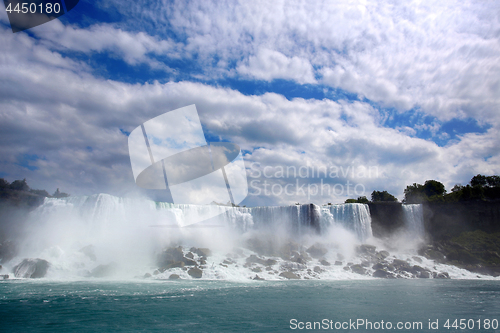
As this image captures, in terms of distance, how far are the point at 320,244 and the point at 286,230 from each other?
18.0 feet

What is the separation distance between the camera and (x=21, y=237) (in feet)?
93.1

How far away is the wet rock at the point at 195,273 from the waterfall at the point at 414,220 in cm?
3261

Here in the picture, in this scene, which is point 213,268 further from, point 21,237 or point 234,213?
point 21,237

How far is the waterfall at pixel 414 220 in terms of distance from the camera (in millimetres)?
40938

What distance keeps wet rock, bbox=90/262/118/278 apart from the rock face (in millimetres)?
3648

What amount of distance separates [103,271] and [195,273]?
8.17 meters

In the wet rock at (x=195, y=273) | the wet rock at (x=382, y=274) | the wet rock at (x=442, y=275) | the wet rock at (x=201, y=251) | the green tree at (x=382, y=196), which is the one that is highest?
the green tree at (x=382, y=196)

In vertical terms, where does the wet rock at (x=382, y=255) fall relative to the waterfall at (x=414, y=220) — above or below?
below

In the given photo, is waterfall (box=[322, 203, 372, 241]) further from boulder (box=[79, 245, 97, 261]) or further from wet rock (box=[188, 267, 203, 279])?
boulder (box=[79, 245, 97, 261])

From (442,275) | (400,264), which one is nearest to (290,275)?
(400,264)

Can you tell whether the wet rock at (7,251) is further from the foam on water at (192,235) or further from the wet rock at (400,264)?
the wet rock at (400,264)

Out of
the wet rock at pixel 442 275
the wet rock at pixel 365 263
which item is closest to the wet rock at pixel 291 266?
the wet rock at pixel 365 263

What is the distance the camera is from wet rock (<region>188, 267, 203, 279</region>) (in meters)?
24.8

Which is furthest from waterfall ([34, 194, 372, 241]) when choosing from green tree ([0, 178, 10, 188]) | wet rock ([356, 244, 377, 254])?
green tree ([0, 178, 10, 188])
